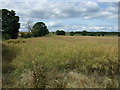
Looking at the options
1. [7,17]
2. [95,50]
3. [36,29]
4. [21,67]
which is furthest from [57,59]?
[36,29]

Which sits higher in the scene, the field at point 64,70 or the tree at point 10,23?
the tree at point 10,23

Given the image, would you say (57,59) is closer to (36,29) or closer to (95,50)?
(95,50)

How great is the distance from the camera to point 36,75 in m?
4.01

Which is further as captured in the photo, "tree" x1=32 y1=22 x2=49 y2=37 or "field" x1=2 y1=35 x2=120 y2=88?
"tree" x1=32 y1=22 x2=49 y2=37

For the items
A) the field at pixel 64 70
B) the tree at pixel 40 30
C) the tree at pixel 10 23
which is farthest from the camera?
the tree at pixel 40 30

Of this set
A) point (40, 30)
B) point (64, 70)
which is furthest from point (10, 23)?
point (64, 70)

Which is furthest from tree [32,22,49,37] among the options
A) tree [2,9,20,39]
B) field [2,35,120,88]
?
field [2,35,120,88]

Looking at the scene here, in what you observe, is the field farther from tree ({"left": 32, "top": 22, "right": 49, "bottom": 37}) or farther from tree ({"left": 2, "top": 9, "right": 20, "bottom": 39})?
tree ({"left": 32, "top": 22, "right": 49, "bottom": 37})

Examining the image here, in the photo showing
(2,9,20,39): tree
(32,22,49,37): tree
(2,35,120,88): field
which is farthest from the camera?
(32,22,49,37): tree

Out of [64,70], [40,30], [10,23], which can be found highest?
[10,23]

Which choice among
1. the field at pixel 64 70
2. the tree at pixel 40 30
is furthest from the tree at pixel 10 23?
the field at pixel 64 70

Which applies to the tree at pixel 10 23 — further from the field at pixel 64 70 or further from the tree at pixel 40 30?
the field at pixel 64 70

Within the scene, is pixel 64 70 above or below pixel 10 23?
below

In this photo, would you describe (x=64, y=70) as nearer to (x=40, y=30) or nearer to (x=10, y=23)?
(x=10, y=23)
